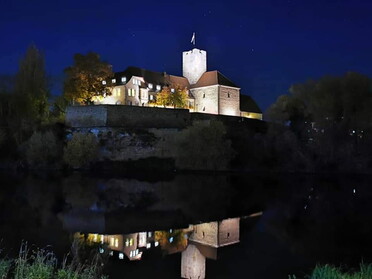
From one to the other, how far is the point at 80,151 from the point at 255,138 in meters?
15.4

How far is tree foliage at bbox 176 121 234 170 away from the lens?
33312mm

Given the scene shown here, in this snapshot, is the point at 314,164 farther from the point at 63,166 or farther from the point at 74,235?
the point at 74,235

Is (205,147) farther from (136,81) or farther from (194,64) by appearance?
(194,64)

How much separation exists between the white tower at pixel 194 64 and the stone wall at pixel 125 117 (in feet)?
38.5

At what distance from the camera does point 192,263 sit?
387 inches

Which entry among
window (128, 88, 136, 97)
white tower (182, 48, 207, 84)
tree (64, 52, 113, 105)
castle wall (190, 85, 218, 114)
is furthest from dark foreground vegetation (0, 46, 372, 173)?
white tower (182, 48, 207, 84)

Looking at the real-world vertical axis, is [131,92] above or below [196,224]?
above

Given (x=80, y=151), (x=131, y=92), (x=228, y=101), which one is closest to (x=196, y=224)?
(x=80, y=151)

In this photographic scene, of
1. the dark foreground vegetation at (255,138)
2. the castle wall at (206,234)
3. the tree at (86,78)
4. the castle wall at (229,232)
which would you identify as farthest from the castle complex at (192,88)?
the castle wall at (206,234)

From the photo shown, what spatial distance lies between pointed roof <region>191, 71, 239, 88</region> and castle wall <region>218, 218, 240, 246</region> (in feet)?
102

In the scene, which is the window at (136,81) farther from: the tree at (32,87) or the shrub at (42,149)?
the shrub at (42,149)

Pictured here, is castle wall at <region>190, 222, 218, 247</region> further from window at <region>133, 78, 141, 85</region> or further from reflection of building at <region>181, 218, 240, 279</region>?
window at <region>133, 78, 141, 85</region>

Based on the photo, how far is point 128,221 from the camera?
14.9m

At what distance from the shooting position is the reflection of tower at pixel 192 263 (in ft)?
29.1
